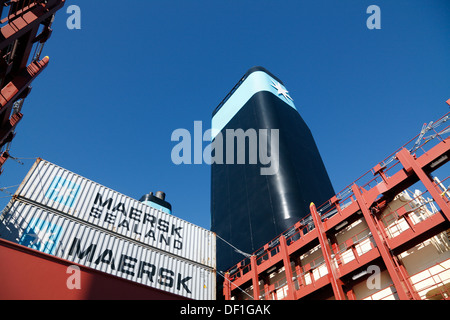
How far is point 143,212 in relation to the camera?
17.8 metres

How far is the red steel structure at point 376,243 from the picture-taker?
1344cm

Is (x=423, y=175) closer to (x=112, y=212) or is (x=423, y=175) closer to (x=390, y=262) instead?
(x=390, y=262)

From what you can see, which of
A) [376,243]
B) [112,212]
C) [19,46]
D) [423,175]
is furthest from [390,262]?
[19,46]

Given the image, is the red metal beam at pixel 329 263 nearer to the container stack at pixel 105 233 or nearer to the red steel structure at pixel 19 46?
the container stack at pixel 105 233

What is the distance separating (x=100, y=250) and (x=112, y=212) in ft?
8.65

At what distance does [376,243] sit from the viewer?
1491cm

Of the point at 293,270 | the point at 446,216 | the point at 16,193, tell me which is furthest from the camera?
the point at 293,270

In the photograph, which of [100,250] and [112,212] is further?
[112,212]

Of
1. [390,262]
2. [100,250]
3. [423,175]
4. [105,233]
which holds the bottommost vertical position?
[390,262]

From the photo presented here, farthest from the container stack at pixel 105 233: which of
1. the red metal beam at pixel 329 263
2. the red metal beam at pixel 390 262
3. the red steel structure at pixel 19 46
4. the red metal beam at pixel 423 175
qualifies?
the red metal beam at pixel 423 175
